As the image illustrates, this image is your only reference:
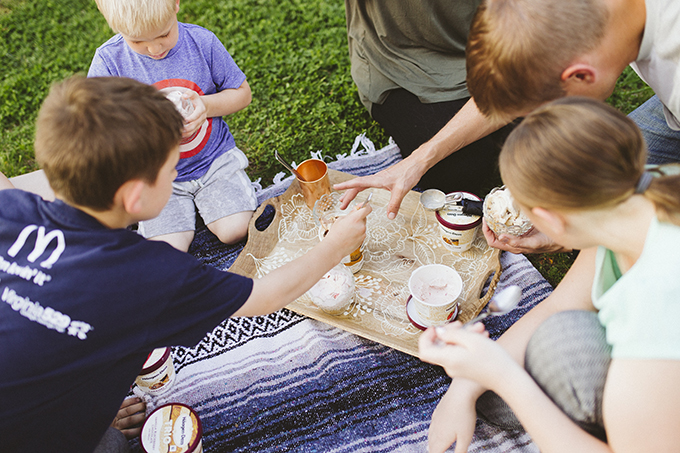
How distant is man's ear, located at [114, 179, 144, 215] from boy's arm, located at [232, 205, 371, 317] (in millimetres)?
415

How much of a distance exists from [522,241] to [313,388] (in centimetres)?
97

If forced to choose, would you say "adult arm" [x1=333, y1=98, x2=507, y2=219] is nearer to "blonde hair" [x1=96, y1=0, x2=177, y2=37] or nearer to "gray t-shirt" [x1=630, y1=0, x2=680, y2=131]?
"gray t-shirt" [x1=630, y1=0, x2=680, y2=131]

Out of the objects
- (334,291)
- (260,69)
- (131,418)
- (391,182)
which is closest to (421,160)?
(391,182)

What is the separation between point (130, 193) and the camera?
4.02 feet

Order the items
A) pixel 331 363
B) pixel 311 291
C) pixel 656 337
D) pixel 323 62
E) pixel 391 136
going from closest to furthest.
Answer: pixel 656 337, pixel 311 291, pixel 331 363, pixel 391 136, pixel 323 62

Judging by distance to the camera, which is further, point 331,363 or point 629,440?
point 331,363

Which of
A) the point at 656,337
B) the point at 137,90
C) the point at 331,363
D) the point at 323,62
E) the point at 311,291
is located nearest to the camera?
the point at 656,337

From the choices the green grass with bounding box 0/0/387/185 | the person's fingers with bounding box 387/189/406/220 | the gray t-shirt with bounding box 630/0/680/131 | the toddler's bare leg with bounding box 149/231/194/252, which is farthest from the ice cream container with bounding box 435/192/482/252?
the toddler's bare leg with bounding box 149/231/194/252

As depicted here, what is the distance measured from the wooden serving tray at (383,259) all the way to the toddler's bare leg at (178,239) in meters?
0.43

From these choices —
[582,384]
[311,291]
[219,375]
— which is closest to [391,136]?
[311,291]

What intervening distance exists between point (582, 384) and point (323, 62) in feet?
8.91

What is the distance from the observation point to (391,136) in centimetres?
265

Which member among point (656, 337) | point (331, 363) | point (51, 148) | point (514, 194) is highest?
point (51, 148)

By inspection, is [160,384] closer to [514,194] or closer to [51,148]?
[51,148]
